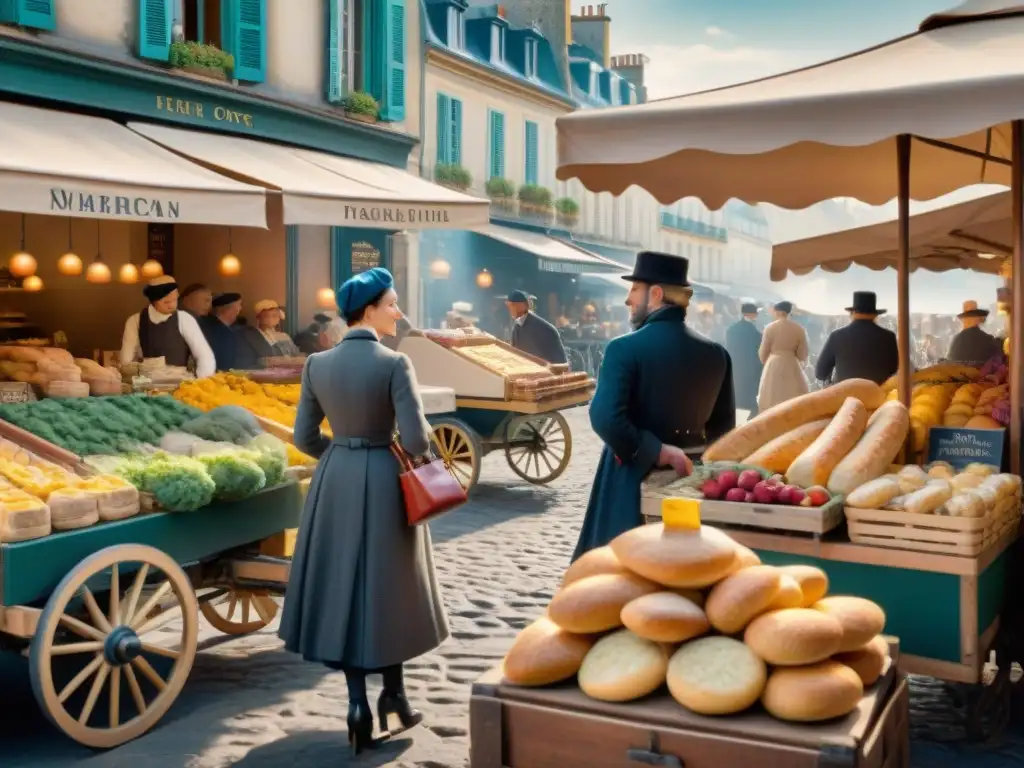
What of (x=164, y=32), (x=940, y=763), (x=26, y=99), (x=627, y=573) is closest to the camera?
(x=627, y=573)

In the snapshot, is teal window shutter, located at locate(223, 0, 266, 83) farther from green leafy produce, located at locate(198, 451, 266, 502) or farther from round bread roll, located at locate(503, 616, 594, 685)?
round bread roll, located at locate(503, 616, 594, 685)

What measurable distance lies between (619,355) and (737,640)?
2.07 meters

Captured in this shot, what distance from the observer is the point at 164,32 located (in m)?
11.6

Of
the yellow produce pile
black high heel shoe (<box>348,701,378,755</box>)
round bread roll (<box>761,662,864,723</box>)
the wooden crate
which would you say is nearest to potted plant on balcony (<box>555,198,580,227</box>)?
the yellow produce pile

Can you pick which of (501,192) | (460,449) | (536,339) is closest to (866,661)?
(460,449)

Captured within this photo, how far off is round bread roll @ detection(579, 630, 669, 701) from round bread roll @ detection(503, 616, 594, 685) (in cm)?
3

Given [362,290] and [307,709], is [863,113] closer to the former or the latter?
[362,290]

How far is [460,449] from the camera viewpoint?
1063 cm

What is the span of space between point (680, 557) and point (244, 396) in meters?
5.19

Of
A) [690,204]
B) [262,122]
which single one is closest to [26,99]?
[262,122]

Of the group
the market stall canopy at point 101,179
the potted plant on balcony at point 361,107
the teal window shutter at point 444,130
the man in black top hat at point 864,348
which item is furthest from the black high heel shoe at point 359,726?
the teal window shutter at point 444,130

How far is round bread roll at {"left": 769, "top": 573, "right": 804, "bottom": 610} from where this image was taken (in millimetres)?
2568

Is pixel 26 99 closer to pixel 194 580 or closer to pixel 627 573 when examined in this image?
pixel 194 580

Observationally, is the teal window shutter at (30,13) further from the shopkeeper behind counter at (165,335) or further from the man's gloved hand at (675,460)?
the man's gloved hand at (675,460)
